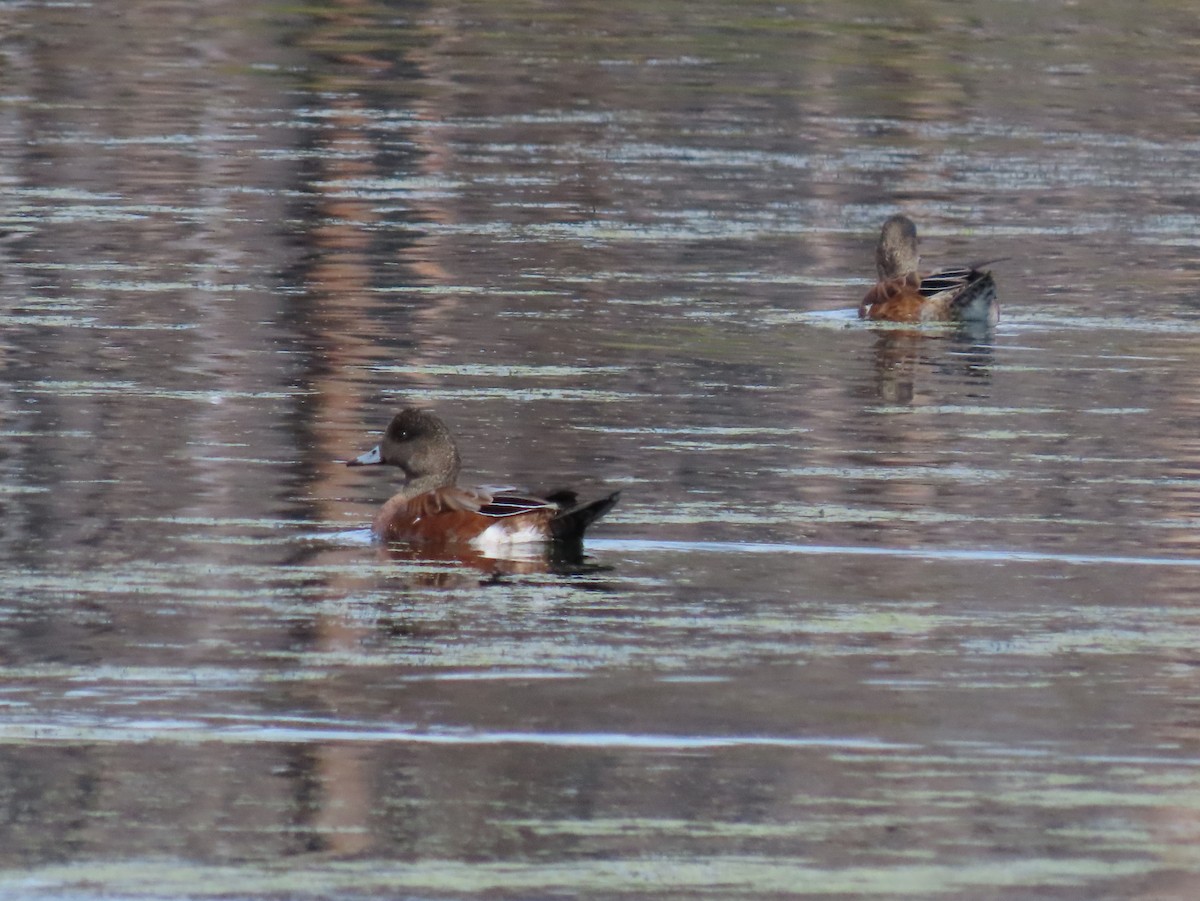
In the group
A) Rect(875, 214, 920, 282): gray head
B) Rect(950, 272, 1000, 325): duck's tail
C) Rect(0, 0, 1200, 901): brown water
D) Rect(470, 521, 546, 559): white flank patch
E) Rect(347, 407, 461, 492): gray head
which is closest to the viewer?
Rect(0, 0, 1200, 901): brown water

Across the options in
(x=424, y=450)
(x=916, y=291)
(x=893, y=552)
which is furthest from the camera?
(x=916, y=291)

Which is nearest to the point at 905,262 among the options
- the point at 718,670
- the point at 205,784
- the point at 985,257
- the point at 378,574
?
the point at 985,257

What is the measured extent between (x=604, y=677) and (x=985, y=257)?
12.3 meters

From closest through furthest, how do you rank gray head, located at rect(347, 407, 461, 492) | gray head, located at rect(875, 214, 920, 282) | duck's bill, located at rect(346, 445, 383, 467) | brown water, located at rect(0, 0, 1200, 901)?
brown water, located at rect(0, 0, 1200, 901) → gray head, located at rect(347, 407, 461, 492) → duck's bill, located at rect(346, 445, 383, 467) → gray head, located at rect(875, 214, 920, 282)

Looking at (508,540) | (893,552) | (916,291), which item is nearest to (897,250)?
(916,291)

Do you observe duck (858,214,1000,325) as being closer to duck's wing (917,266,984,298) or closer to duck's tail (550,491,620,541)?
duck's wing (917,266,984,298)

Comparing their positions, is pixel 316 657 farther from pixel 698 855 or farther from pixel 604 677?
pixel 698 855

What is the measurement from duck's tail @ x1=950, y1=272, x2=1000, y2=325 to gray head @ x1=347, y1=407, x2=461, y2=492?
660 centimetres

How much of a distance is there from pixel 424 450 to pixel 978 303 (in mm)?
6789

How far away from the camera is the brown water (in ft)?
24.3

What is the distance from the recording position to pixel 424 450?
11.2 meters

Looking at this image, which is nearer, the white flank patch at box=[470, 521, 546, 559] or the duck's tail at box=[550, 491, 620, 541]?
the duck's tail at box=[550, 491, 620, 541]

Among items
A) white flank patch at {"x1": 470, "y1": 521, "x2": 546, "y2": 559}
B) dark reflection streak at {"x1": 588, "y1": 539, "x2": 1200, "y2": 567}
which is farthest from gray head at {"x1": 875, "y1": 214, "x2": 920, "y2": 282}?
white flank patch at {"x1": 470, "y1": 521, "x2": 546, "y2": 559}

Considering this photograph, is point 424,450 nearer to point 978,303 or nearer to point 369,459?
point 369,459
